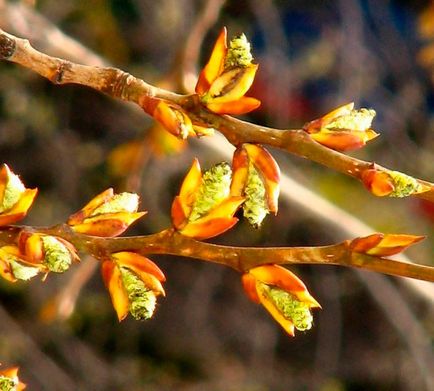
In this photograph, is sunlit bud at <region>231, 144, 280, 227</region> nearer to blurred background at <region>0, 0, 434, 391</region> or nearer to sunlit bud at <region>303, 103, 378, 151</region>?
sunlit bud at <region>303, 103, 378, 151</region>

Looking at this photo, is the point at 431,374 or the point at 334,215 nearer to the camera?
the point at 334,215

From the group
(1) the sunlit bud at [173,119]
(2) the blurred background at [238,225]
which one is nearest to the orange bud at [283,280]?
(1) the sunlit bud at [173,119]

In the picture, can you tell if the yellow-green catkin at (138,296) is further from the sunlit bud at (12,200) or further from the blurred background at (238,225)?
the blurred background at (238,225)

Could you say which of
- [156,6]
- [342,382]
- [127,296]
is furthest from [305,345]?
[127,296]

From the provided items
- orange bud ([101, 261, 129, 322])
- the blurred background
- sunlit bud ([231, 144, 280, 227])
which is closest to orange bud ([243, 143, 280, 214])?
sunlit bud ([231, 144, 280, 227])

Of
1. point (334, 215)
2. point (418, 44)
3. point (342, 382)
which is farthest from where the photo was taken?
point (418, 44)

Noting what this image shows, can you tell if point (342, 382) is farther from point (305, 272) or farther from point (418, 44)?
point (418, 44)
